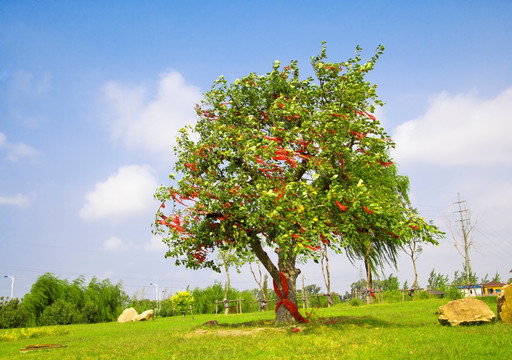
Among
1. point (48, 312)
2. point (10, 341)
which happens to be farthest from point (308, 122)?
point (48, 312)

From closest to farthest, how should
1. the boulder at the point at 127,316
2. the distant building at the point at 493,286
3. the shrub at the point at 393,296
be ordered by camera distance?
1. the boulder at the point at 127,316
2. the shrub at the point at 393,296
3. the distant building at the point at 493,286

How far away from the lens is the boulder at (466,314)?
43.3ft

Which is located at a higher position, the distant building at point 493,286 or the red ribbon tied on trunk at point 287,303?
the red ribbon tied on trunk at point 287,303

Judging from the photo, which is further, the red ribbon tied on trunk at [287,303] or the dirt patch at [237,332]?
the red ribbon tied on trunk at [287,303]

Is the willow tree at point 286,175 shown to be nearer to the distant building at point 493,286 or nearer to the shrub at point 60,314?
the shrub at point 60,314

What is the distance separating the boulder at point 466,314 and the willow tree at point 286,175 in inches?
114

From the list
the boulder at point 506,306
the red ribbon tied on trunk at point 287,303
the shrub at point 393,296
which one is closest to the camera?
the boulder at point 506,306

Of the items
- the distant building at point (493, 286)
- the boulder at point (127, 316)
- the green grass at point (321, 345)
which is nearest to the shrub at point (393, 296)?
the distant building at point (493, 286)

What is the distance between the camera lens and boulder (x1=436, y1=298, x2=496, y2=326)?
1320cm

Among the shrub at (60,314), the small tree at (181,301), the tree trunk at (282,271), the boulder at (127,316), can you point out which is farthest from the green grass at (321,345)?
the boulder at (127,316)

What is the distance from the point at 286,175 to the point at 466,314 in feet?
25.0

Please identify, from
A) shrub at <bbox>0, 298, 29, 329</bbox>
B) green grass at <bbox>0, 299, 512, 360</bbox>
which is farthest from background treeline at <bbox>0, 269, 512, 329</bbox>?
green grass at <bbox>0, 299, 512, 360</bbox>

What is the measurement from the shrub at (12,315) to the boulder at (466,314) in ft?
93.7

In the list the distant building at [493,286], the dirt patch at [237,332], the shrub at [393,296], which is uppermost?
the dirt patch at [237,332]
